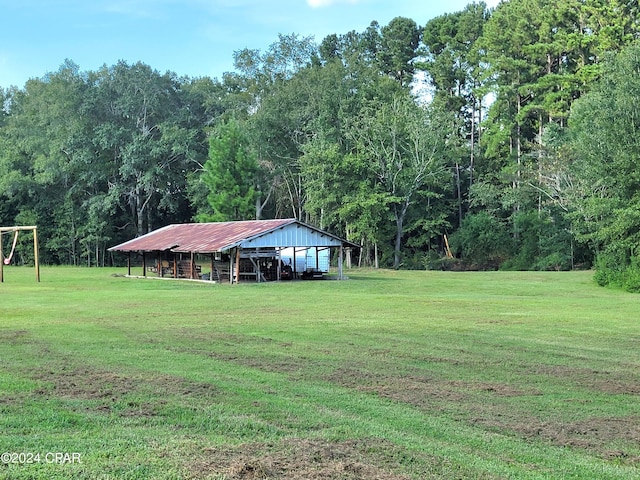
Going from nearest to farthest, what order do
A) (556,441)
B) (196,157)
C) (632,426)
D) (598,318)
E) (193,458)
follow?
(193,458) < (556,441) < (632,426) < (598,318) < (196,157)

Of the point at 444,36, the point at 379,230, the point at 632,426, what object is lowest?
the point at 632,426

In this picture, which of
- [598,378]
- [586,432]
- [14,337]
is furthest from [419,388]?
[14,337]

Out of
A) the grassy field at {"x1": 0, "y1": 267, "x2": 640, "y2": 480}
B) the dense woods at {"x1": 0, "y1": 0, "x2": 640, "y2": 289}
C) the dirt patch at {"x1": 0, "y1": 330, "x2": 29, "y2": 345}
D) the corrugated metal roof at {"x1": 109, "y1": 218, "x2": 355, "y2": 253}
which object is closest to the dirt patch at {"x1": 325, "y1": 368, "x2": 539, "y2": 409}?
the grassy field at {"x1": 0, "y1": 267, "x2": 640, "y2": 480}

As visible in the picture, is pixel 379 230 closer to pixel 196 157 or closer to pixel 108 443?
pixel 196 157

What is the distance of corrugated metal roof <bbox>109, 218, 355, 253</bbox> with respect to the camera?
1318 inches

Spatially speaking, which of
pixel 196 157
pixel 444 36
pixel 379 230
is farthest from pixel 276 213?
pixel 444 36

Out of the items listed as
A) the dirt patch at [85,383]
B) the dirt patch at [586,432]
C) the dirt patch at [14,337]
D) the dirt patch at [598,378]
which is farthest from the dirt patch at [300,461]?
the dirt patch at [14,337]

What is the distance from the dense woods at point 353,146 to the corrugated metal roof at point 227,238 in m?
11.4

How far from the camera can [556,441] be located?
648cm

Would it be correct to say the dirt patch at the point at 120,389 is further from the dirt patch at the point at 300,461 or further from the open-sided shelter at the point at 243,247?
the open-sided shelter at the point at 243,247

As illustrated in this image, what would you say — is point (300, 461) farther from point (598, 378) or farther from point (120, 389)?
point (598, 378)

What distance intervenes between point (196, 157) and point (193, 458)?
5316cm

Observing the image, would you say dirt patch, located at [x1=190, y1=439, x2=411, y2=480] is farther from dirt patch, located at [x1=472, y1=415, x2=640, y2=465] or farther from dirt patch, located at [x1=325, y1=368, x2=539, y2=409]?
dirt patch, located at [x1=325, y1=368, x2=539, y2=409]

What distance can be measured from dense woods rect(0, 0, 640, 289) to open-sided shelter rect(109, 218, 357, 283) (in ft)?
38.0
